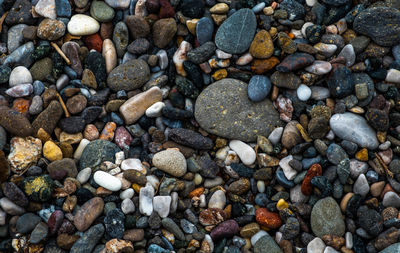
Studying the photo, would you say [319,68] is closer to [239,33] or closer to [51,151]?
[239,33]

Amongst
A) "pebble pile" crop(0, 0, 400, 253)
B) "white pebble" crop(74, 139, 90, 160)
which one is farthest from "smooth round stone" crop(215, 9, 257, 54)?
"white pebble" crop(74, 139, 90, 160)

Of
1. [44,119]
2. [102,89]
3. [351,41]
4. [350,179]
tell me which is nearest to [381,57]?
[351,41]

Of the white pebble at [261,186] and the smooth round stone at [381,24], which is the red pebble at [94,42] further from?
the smooth round stone at [381,24]

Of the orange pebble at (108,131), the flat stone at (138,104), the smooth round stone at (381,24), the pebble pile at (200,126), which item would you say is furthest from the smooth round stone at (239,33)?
the orange pebble at (108,131)

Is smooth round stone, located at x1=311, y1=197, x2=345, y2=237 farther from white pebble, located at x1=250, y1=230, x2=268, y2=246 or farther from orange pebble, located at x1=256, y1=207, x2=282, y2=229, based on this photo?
white pebble, located at x1=250, y1=230, x2=268, y2=246

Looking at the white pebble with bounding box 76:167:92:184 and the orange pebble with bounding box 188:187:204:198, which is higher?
the white pebble with bounding box 76:167:92:184

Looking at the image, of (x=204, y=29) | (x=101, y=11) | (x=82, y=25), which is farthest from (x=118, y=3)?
(x=204, y=29)

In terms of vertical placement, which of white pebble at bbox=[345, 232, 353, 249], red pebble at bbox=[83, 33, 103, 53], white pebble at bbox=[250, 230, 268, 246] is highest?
red pebble at bbox=[83, 33, 103, 53]
